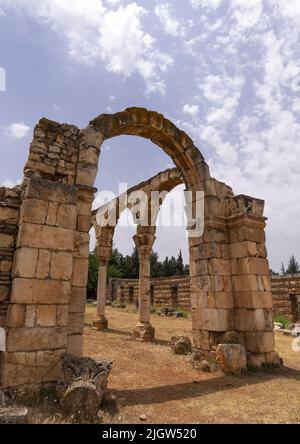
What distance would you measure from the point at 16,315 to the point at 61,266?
0.87m

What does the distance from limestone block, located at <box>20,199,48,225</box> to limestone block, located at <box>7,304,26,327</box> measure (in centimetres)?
117

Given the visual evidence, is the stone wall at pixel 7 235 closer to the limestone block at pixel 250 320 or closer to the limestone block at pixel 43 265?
the limestone block at pixel 43 265

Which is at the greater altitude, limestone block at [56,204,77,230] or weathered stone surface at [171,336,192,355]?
limestone block at [56,204,77,230]

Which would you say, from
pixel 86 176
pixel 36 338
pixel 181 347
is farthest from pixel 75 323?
pixel 181 347

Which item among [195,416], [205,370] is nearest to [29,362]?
[195,416]

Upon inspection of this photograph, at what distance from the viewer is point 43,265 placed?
14.5 feet

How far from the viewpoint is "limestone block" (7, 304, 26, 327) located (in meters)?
4.06

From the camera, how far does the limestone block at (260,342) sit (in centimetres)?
632

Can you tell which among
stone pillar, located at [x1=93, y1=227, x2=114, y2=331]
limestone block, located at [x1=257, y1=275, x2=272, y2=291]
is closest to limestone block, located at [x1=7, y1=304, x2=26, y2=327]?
limestone block, located at [x1=257, y1=275, x2=272, y2=291]

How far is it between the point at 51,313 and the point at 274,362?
4.71 m

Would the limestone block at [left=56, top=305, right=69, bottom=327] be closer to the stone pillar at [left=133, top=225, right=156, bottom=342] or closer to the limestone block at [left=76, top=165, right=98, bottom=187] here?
the limestone block at [left=76, top=165, right=98, bottom=187]

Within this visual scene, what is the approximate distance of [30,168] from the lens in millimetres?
5168
